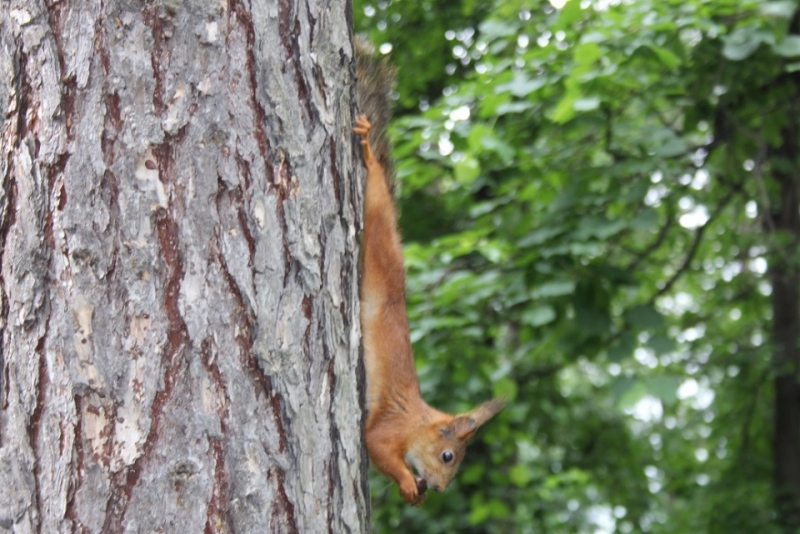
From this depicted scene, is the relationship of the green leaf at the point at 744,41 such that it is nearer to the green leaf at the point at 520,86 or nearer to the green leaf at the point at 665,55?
Result: the green leaf at the point at 665,55

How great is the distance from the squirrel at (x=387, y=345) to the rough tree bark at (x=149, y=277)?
32 centimetres

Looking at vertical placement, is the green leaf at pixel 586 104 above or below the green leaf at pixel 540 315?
above

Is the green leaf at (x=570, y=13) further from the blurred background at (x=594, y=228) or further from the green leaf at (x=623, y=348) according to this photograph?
the green leaf at (x=623, y=348)

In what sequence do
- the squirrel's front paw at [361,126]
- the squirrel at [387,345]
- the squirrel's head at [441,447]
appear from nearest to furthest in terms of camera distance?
the squirrel's front paw at [361,126]
the squirrel at [387,345]
the squirrel's head at [441,447]

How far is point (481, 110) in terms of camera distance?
10.9 ft

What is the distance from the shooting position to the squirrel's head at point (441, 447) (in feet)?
8.61

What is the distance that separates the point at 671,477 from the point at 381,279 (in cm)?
525

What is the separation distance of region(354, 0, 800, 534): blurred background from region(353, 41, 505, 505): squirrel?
30.5 inches

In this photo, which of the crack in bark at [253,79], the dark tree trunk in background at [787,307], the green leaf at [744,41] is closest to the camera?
the crack in bark at [253,79]

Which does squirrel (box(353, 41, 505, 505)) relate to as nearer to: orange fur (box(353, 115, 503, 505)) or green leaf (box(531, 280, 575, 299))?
orange fur (box(353, 115, 503, 505))

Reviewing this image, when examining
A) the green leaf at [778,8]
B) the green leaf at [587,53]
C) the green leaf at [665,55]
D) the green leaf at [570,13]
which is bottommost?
the green leaf at [665,55]

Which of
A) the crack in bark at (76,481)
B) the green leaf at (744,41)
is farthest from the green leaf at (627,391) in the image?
the crack in bark at (76,481)

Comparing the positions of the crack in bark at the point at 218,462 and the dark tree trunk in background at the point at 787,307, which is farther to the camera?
the dark tree trunk in background at the point at 787,307

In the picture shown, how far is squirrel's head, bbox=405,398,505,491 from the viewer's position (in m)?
2.62
